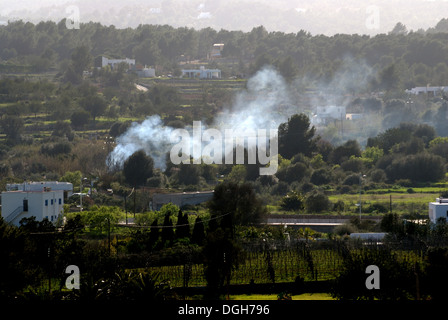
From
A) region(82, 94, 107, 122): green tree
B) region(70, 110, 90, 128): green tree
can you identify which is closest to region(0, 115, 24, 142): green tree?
region(70, 110, 90, 128): green tree

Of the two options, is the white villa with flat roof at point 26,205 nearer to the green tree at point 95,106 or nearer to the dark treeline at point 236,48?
the green tree at point 95,106

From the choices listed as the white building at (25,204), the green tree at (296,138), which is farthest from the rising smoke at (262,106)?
the white building at (25,204)

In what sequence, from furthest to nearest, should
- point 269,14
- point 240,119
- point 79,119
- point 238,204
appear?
point 269,14 → point 240,119 → point 79,119 → point 238,204

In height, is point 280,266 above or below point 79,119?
below

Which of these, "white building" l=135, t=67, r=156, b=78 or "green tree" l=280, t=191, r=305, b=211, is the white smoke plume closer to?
"white building" l=135, t=67, r=156, b=78

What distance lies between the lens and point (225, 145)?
70.8 m

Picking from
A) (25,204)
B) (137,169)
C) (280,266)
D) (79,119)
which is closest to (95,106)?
(79,119)

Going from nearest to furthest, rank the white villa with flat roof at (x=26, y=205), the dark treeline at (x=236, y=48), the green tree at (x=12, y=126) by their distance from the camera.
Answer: the white villa with flat roof at (x=26, y=205) < the green tree at (x=12, y=126) < the dark treeline at (x=236, y=48)
